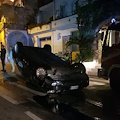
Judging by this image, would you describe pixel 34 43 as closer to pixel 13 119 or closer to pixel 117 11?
pixel 117 11

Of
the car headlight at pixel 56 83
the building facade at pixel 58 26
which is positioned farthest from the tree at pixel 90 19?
the car headlight at pixel 56 83

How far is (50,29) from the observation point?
58.8 feet

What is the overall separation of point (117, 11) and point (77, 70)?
7.38m

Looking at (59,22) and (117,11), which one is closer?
(117,11)

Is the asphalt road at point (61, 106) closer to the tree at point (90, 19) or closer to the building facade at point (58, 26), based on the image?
the tree at point (90, 19)

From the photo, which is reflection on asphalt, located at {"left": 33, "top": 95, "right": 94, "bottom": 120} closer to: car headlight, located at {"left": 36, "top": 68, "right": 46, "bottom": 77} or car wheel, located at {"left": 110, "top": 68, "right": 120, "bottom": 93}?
car headlight, located at {"left": 36, "top": 68, "right": 46, "bottom": 77}

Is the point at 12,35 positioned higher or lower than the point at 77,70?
higher

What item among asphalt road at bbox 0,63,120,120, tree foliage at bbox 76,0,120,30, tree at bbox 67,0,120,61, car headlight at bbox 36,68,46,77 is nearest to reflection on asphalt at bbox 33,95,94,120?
asphalt road at bbox 0,63,120,120

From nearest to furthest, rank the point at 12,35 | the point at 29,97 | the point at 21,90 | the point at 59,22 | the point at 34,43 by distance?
the point at 29,97, the point at 21,90, the point at 59,22, the point at 12,35, the point at 34,43

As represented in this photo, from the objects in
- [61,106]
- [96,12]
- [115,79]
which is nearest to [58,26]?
[96,12]

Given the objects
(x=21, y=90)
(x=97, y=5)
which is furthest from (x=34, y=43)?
(x=21, y=90)

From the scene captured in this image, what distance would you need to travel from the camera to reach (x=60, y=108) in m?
4.53

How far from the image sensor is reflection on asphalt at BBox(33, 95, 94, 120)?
13.0 ft

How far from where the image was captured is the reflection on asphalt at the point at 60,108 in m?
3.96
